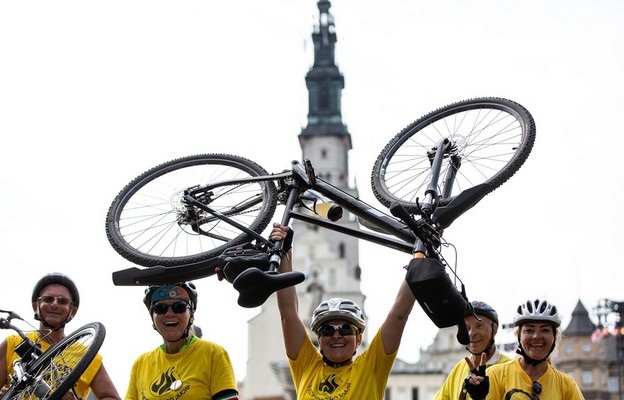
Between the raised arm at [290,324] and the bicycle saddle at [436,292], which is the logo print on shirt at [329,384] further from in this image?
the bicycle saddle at [436,292]

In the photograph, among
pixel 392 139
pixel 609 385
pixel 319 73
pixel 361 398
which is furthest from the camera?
pixel 319 73

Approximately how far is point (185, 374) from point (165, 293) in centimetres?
50

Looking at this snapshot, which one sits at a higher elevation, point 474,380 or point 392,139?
point 392,139

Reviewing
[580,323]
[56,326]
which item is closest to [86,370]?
[56,326]

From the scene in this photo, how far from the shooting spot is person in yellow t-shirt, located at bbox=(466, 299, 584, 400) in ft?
20.5

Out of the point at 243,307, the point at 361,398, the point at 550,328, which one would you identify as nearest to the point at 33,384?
the point at 243,307

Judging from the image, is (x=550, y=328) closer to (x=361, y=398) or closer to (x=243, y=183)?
(x=361, y=398)

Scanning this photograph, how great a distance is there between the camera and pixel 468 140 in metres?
7.33

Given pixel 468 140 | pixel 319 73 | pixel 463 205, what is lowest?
pixel 463 205

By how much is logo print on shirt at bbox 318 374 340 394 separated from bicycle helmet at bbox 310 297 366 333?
0.93 feet

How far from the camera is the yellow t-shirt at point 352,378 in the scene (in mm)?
6215

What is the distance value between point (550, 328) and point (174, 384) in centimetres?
216

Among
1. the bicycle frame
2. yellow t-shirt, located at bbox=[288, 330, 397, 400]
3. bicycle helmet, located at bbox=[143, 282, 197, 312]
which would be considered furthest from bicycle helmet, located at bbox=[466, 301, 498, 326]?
bicycle helmet, located at bbox=[143, 282, 197, 312]

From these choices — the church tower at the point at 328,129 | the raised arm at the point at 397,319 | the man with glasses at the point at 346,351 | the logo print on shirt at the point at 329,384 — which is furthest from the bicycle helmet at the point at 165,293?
the church tower at the point at 328,129
